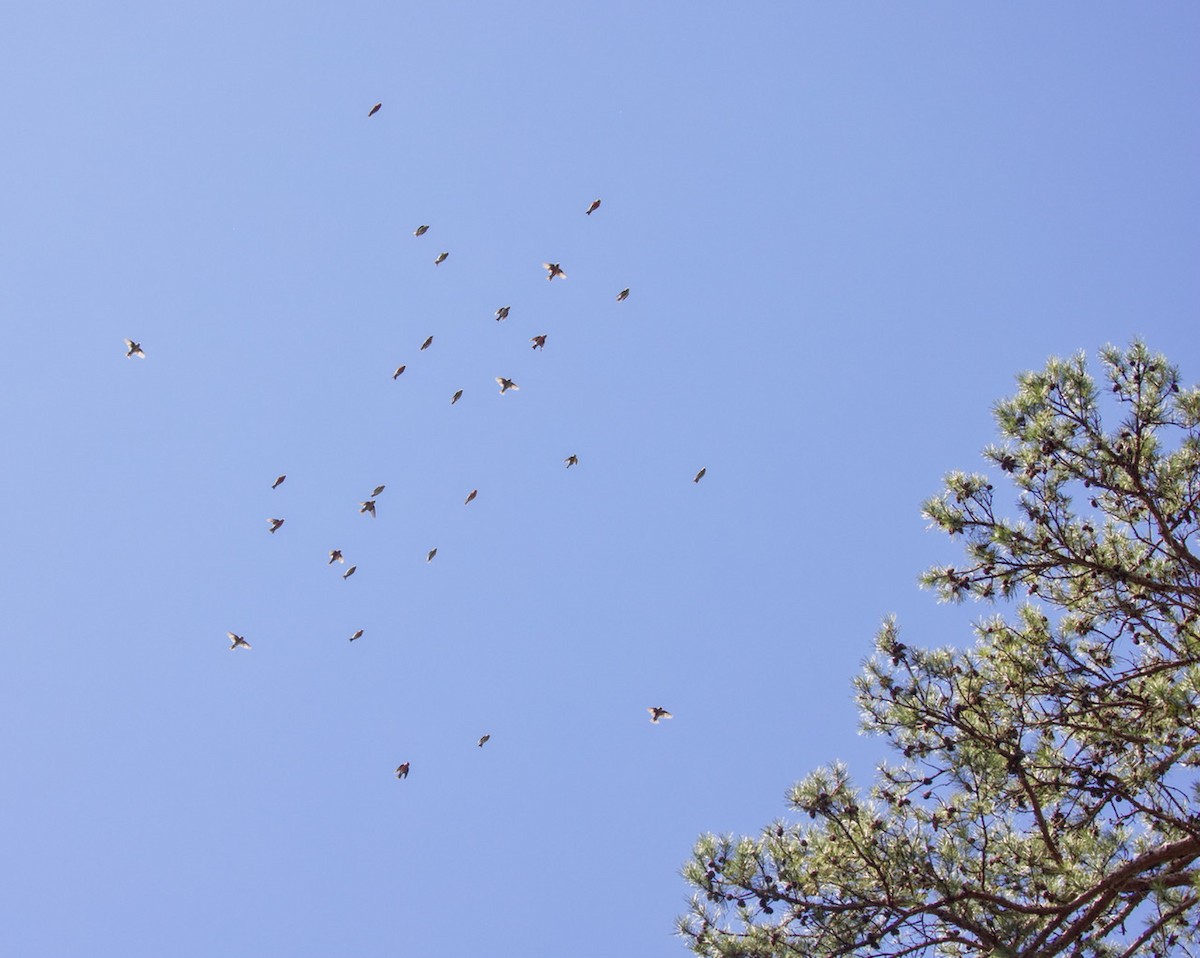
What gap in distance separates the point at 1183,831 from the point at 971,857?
1.21m

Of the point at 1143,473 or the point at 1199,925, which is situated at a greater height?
the point at 1143,473

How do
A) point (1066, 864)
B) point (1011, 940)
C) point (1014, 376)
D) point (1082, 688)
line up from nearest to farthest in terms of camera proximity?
point (1011, 940)
point (1066, 864)
point (1082, 688)
point (1014, 376)

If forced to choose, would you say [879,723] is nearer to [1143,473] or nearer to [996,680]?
[996,680]

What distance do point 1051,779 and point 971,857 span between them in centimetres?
94

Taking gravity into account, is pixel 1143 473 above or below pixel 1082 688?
above

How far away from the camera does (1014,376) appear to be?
7844 millimetres

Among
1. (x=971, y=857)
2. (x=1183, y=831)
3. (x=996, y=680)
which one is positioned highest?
(x=996, y=680)

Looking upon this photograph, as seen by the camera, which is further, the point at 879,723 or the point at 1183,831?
the point at 879,723

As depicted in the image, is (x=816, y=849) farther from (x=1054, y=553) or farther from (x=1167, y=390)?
(x=1167, y=390)

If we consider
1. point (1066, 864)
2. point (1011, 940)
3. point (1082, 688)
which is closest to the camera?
point (1011, 940)

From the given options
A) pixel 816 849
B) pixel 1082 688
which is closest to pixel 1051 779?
pixel 1082 688

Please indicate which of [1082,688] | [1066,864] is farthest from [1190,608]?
[1066,864]

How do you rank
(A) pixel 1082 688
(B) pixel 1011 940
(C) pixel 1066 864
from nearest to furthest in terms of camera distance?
(B) pixel 1011 940 < (C) pixel 1066 864 < (A) pixel 1082 688

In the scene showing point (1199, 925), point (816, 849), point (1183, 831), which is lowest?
point (1199, 925)
